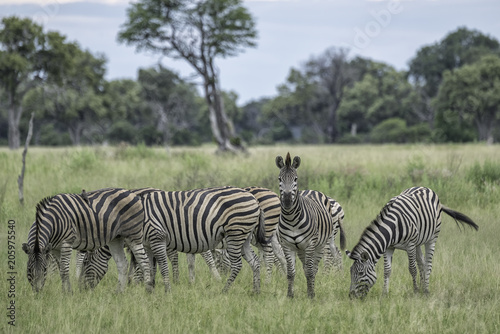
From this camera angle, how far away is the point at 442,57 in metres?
62.2

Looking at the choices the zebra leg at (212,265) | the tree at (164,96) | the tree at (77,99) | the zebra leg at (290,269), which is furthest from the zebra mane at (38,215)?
the tree at (164,96)

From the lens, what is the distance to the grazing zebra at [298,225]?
21.8 feet

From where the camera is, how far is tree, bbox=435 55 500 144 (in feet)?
150

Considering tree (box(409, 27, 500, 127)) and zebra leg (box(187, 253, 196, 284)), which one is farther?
tree (box(409, 27, 500, 127))

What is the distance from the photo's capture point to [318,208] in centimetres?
762

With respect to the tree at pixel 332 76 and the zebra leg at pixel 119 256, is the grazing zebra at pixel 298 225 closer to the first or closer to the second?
the zebra leg at pixel 119 256

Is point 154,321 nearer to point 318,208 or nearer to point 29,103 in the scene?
point 318,208

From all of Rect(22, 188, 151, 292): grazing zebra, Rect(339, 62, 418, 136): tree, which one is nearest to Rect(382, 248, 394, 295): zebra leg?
Rect(22, 188, 151, 292): grazing zebra

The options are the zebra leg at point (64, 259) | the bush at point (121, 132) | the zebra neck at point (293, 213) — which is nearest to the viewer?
the zebra neck at point (293, 213)

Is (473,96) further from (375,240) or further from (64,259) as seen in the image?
(64,259)

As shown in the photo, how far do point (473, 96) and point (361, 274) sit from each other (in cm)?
4320

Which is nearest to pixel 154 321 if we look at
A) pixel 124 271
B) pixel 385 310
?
pixel 124 271

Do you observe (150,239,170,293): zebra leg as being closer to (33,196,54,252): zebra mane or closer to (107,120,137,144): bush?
(33,196,54,252): zebra mane

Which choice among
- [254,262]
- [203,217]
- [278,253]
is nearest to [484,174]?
[278,253]
